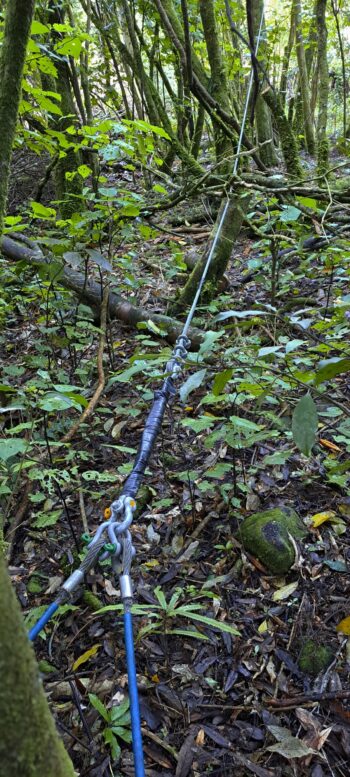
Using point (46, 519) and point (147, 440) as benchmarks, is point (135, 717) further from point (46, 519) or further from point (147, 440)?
point (46, 519)

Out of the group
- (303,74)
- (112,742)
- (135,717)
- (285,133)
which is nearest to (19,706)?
(135,717)

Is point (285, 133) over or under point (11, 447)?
over

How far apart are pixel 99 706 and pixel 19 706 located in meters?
1.14

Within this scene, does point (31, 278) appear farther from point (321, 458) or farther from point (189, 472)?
point (321, 458)

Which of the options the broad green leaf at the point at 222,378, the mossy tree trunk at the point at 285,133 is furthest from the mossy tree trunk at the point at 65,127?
the broad green leaf at the point at 222,378

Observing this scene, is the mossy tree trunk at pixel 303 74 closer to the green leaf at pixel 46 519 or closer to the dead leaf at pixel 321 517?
the dead leaf at pixel 321 517

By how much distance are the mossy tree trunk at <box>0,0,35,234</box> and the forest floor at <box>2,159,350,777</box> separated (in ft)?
2.47

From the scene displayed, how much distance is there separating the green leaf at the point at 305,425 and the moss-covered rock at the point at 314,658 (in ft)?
3.00

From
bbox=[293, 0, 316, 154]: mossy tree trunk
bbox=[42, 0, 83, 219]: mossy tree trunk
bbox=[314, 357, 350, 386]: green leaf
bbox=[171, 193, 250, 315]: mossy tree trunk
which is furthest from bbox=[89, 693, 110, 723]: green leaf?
bbox=[293, 0, 316, 154]: mossy tree trunk

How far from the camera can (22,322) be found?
399 cm

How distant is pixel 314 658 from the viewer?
1466mm

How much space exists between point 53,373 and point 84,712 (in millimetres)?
1931

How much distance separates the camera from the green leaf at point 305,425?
0.91 m

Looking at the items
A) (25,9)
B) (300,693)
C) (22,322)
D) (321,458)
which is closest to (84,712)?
(300,693)
